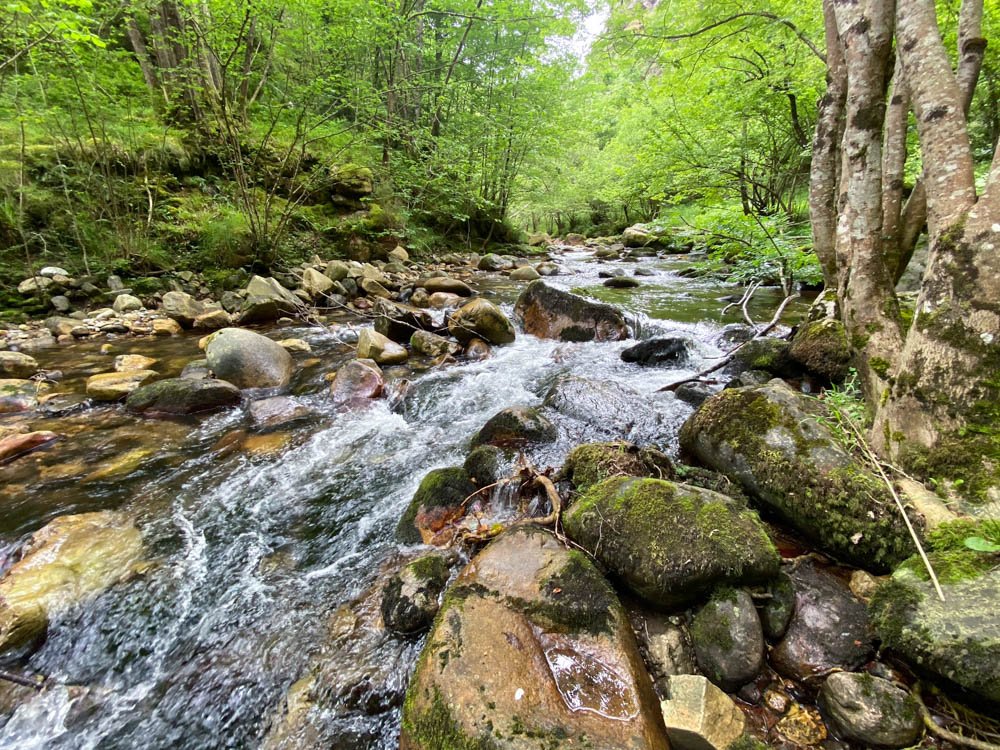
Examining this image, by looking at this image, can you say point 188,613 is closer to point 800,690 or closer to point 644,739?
point 644,739

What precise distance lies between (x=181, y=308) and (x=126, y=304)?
1.03 metres

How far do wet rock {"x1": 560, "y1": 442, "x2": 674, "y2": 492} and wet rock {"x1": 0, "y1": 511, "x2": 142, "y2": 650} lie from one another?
3127 mm

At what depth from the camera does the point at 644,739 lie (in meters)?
1.52

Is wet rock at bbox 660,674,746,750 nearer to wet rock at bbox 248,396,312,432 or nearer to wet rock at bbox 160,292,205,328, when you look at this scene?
wet rock at bbox 248,396,312,432

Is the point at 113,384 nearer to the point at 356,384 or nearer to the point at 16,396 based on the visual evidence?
the point at 16,396

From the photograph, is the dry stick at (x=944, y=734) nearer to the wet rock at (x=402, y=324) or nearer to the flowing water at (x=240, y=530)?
the flowing water at (x=240, y=530)

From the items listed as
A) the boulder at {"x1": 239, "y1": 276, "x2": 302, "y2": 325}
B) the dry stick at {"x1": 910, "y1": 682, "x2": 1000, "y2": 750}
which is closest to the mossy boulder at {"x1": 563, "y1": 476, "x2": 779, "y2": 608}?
the dry stick at {"x1": 910, "y1": 682, "x2": 1000, "y2": 750}

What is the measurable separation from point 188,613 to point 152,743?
72cm

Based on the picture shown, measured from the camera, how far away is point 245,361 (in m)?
5.47

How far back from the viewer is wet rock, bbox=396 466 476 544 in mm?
2982

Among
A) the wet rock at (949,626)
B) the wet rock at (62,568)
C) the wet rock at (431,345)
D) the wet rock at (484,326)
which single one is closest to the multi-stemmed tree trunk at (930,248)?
the wet rock at (949,626)

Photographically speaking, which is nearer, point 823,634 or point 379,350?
point 823,634

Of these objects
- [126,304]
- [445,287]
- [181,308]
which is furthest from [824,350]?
[126,304]

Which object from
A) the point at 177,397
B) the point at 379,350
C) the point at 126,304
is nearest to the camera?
the point at 177,397
